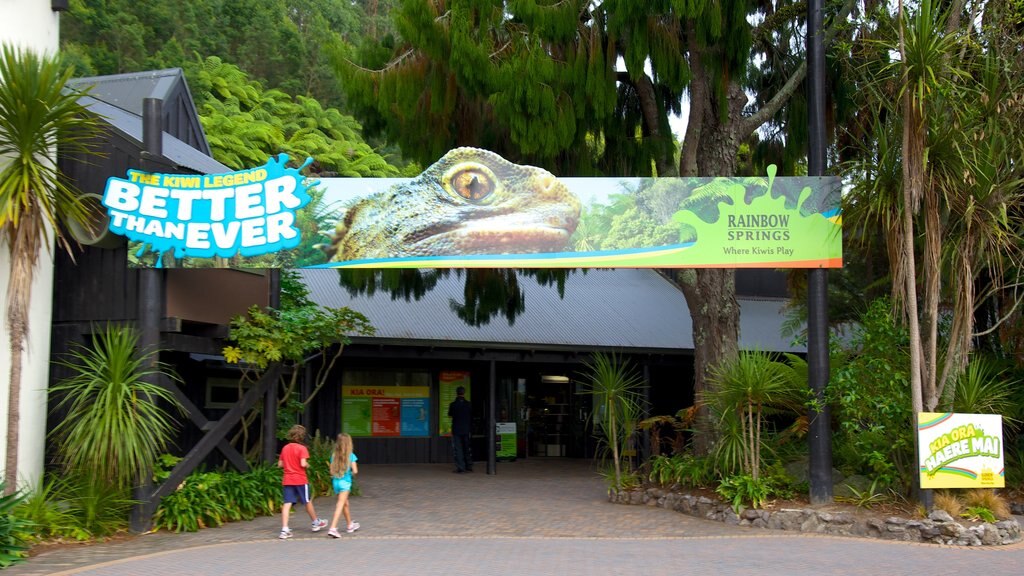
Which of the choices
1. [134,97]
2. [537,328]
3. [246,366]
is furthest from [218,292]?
[537,328]

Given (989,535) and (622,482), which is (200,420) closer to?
(622,482)

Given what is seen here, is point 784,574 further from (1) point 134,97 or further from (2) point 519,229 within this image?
(1) point 134,97

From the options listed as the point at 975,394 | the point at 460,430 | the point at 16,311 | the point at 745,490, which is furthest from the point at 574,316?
the point at 16,311

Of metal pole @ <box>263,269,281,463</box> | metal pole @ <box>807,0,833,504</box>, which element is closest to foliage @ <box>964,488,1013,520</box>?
metal pole @ <box>807,0,833,504</box>

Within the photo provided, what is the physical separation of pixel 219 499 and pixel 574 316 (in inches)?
413

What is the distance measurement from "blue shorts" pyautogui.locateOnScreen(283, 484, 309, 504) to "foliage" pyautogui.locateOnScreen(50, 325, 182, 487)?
1446 mm

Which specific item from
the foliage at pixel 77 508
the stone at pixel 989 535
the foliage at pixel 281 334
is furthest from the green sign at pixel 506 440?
the stone at pixel 989 535

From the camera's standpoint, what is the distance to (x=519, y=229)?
11.8 metres

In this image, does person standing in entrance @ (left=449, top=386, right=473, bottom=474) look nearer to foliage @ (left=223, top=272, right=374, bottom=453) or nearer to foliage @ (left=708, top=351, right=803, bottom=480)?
foliage @ (left=223, top=272, right=374, bottom=453)

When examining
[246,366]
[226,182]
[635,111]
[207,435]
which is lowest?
[207,435]

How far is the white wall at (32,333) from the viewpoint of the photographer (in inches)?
423

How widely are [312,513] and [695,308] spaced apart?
21.4 feet

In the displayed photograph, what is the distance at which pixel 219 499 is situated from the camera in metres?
12.1

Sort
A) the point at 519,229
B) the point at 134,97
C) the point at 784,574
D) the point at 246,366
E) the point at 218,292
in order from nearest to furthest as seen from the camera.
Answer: the point at 784,574
the point at 519,229
the point at 218,292
the point at 246,366
the point at 134,97
